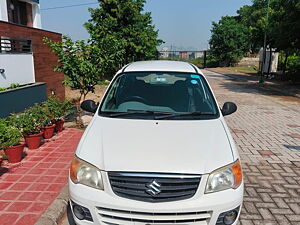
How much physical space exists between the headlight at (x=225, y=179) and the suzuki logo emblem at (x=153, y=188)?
0.43m

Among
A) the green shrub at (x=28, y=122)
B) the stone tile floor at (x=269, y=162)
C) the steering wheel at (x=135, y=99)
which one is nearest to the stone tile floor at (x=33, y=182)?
the green shrub at (x=28, y=122)

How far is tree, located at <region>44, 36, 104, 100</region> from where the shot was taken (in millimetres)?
5805

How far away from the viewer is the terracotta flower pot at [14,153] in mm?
4160

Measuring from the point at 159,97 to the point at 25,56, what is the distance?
6820mm

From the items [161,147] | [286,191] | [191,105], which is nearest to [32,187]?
[161,147]

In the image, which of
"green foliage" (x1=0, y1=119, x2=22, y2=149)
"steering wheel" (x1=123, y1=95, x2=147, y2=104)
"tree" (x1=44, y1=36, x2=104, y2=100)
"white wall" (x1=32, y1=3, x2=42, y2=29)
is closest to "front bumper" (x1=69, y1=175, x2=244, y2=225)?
"steering wheel" (x1=123, y1=95, x2=147, y2=104)

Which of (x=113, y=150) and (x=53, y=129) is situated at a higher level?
(x=113, y=150)

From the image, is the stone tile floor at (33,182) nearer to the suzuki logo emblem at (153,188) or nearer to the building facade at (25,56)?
the suzuki logo emblem at (153,188)

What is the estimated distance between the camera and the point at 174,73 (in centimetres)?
379

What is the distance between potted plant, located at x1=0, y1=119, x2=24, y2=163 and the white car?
1.87 m

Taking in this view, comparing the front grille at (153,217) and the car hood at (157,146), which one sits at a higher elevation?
the car hood at (157,146)

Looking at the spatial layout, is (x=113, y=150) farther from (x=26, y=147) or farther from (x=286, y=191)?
(x=26, y=147)

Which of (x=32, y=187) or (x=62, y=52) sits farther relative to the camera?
(x=62, y=52)

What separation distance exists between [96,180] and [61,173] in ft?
6.27
